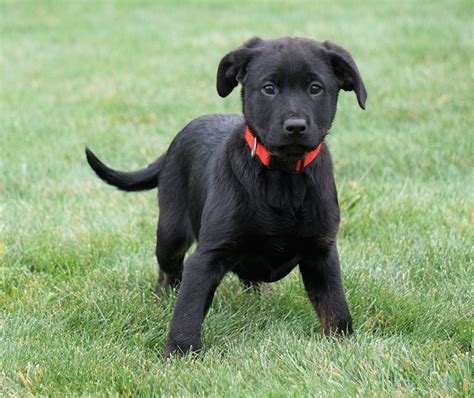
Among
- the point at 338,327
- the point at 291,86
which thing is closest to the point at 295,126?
the point at 291,86

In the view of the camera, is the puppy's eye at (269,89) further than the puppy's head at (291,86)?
Yes

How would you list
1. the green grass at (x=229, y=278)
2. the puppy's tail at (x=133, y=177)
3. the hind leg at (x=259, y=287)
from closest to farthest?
the green grass at (x=229, y=278) < the hind leg at (x=259, y=287) < the puppy's tail at (x=133, y=177)

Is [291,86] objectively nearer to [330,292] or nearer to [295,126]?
[295,126]

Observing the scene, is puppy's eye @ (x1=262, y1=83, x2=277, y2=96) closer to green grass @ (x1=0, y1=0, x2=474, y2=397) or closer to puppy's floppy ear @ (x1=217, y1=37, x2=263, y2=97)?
puppy's floppy ear @ (x1=217, y1=37, x2=263, y2=97)

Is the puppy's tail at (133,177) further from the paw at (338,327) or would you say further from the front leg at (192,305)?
the paw at (338,327)

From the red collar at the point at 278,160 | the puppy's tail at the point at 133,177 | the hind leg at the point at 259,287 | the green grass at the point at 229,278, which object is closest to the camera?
the green grass at the point at 229,278

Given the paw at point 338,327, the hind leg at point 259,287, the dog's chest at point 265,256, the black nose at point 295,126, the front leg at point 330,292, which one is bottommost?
the hind leg at point 259,287

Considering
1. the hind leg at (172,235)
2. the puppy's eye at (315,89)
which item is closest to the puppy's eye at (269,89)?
the puppy's eye at (315,89)

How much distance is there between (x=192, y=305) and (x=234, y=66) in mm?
1090

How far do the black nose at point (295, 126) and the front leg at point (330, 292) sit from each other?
24.7 inches

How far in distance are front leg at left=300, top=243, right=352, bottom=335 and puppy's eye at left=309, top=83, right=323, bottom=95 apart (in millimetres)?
691

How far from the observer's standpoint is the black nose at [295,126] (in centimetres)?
322

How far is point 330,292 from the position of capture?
12.0 feet

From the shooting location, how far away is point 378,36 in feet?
35.5
